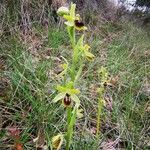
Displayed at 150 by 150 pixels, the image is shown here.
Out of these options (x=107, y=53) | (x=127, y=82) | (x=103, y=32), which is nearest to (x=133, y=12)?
(x=103, y=32)

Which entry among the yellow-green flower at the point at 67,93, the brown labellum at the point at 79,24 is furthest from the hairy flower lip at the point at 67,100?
the brown labellum at the point at 79,24

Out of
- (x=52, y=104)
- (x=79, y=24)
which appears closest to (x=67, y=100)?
(x=79, y=24)

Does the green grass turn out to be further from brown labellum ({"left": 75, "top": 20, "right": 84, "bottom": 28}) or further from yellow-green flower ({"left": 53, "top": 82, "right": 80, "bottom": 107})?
brown labellum ({"left": 75, "top": 20, "right": 84, "bottom": 28})

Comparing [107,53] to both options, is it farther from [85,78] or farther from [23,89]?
[23,89]

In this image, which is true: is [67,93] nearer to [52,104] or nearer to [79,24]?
[79,24]

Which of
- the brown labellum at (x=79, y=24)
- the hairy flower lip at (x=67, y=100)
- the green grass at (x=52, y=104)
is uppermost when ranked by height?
the brown labellum at (x=79, y=24)

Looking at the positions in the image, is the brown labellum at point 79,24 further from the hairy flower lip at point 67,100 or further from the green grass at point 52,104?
the green grass at point 52,104

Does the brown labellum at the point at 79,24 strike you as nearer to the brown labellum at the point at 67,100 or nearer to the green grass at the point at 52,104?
the brown labellum at the point at 67,100

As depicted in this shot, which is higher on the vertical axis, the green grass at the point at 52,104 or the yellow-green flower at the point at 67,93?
the yellow-green flower at the point at 67,93

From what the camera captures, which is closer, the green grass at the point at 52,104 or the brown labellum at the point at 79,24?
the brown labellum at the point at 79,24

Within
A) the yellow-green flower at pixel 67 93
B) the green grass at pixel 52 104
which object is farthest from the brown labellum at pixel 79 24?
the green grass at pixel 52 104

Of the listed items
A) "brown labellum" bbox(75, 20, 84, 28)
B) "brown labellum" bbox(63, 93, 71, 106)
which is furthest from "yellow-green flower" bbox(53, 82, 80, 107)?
"brown labellum" bbox(75, 20, 84, 28)

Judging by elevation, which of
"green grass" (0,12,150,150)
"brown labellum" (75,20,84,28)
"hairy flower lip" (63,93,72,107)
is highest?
"brown labellum" (75,20,84,28)
